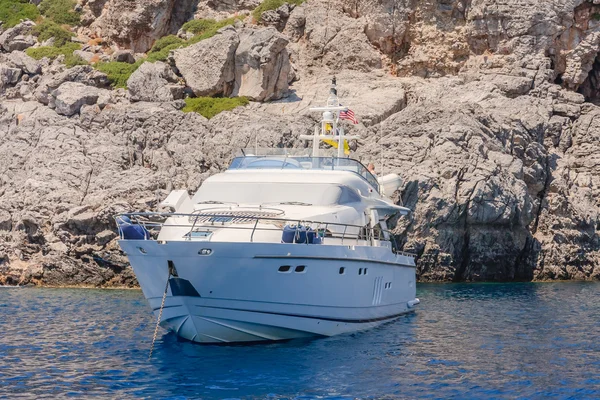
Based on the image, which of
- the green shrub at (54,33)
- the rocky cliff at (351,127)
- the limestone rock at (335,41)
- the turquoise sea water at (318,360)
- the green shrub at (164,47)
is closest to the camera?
the turquoise sea water at (318,360)

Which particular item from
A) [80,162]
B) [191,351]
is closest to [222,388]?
[191,351]

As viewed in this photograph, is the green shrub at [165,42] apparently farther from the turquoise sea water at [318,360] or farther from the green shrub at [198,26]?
the turquoise sea water at [318,360]

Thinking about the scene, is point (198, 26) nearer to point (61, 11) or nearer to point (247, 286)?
point (61, 11)

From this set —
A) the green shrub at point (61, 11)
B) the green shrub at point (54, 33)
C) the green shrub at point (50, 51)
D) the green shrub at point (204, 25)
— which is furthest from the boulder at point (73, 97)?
the green shrub at point (61, 11)

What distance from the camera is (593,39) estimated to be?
50281mm

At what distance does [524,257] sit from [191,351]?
29.4 m

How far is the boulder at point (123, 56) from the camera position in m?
53.4

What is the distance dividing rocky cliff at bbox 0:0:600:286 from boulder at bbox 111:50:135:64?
229mm

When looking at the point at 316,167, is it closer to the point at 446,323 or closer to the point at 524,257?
the point at 446,323

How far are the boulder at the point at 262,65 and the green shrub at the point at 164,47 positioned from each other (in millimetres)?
5590

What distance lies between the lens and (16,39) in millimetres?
55875

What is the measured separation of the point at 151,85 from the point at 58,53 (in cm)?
981

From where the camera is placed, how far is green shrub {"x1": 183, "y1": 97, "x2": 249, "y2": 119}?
46781 mm

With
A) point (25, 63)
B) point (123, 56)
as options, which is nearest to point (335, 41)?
point (123, 56)
